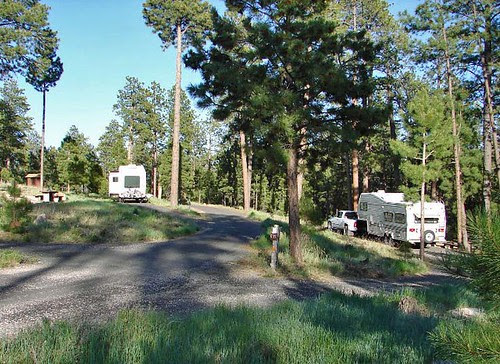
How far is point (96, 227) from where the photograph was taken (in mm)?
15094

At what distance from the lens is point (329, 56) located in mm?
11086

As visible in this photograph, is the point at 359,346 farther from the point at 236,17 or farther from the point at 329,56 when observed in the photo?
the point at 236,17

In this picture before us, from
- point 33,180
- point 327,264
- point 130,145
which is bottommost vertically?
point 327,264

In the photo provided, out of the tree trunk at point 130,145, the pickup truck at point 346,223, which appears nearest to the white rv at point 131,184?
the pickup truck at point 346,223

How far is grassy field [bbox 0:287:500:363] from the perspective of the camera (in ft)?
11.5

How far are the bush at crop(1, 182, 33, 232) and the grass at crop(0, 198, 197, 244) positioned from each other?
0.89 feet

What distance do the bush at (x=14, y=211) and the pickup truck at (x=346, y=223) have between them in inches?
759

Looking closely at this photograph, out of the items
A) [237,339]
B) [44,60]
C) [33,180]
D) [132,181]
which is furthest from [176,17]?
[33,180]

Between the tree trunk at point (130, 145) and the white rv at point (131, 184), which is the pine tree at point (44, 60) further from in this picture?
the tree trunk at point (130, 145)

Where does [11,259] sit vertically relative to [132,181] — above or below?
below

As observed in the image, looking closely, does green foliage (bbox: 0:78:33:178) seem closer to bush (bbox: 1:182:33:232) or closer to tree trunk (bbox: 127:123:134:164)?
tree trunk (bbox: 127:123:134:164)

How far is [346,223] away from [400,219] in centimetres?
504

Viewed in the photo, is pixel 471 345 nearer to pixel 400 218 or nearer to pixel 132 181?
pixel 400 218

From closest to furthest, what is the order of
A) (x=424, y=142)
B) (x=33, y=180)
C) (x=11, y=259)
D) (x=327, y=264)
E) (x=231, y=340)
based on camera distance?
(x=231, y=340) < (x=11, y=259) < (x=327, y=264) < (x=424, y=142) < (x=33, y=180)
